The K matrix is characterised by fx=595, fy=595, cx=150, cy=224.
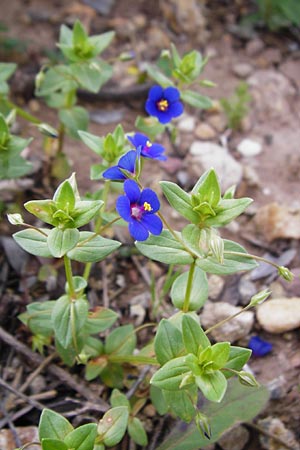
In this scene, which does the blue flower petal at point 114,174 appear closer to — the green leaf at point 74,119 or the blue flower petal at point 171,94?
the blue flower petal at point 171,94

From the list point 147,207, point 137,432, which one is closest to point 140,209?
point 147,207

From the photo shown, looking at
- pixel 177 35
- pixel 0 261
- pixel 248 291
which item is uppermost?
pixel 177 35

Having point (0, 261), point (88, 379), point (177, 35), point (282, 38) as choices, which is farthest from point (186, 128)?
point (88, 379)

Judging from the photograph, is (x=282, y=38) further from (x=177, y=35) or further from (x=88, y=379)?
(x=88, y=379)

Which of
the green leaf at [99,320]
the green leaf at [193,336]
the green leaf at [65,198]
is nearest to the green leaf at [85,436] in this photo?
the green leaf at [193,336]

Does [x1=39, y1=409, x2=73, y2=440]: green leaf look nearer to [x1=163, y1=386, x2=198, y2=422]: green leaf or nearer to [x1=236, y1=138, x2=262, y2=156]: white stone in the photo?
[x1=163, y1=386, x2=198, y2=422]: green leaf

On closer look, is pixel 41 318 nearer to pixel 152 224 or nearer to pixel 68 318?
pixel 68 318

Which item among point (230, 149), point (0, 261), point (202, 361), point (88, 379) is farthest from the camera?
point (230, 149)
